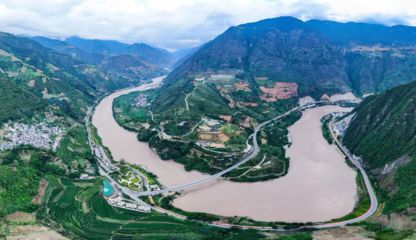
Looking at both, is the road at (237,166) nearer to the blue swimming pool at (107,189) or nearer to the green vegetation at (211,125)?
the blue swimming pool at (107,189)

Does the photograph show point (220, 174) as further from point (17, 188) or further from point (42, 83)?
point (42, 83)

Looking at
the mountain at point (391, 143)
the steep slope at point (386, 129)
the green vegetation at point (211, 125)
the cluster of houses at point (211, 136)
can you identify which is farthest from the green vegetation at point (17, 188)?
the steep slope at point (386, 129)

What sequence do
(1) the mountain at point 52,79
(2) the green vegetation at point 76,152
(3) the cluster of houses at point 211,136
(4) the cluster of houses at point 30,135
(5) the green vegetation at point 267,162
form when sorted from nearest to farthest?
(5) the green vegetation at point 267,162 < (2) the green vegetation at point 76,152 < (4) the cluster of houses at point 30,135 < (3) the cluster of houses at point 211,136 < (1) the mountain at point 52,79

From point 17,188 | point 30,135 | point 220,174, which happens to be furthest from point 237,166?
point 30,135

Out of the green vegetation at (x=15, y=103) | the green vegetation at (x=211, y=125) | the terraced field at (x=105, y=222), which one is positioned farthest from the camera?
the green vegetation at (x=15, y=103)

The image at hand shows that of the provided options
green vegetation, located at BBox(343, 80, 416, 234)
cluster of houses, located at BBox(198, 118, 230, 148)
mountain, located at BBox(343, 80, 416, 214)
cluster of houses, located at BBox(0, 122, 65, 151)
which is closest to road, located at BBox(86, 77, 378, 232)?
green vegetation, located at BBox(343, 80, 416, 234)

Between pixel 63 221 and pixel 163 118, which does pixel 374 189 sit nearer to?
pixel 63 221
